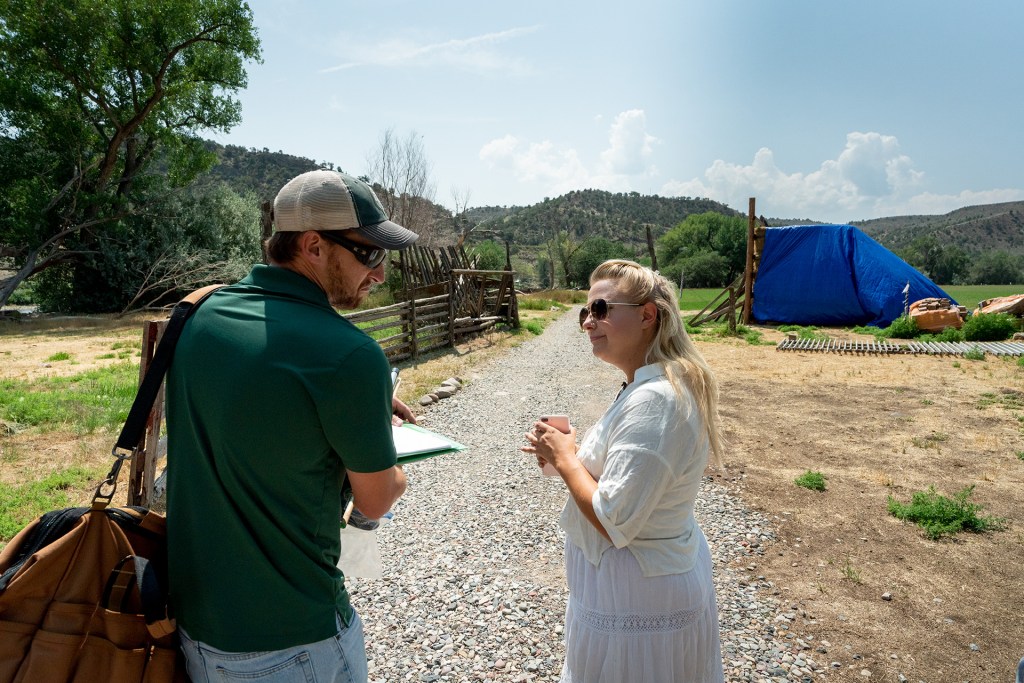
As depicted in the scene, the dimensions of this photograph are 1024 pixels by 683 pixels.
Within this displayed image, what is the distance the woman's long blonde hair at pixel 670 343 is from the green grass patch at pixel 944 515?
4.08 meters

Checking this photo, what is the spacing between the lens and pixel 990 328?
50.0 ft

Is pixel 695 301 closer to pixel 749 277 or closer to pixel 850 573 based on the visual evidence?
pixel 749 277

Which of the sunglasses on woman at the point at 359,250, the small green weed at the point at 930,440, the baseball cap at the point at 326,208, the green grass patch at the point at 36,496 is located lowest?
the small green weed at the point at 930,440

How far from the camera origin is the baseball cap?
1.43 m

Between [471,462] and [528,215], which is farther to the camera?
[528,215]

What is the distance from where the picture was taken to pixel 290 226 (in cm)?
145

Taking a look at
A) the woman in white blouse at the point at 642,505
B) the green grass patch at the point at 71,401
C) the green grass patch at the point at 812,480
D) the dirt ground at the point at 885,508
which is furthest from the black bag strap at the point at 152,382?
the green grass patch at the point at 71,401

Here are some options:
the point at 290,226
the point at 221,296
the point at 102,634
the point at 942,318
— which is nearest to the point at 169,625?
the point at 102,634

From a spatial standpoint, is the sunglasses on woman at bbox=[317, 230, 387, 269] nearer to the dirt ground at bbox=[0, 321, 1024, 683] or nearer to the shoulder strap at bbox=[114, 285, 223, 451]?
the shoulder strap at bbox=[114, 285, 223, 451]

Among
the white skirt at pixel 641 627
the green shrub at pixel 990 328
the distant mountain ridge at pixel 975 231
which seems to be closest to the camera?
the white skirt at pixel 641 627

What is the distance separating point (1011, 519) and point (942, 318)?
1356 centimetres

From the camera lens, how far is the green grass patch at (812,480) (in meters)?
5.95

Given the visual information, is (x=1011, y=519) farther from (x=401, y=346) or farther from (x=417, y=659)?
(x=401, y=346)

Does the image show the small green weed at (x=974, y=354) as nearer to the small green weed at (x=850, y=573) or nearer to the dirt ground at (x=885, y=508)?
the dirt ground at (x=885, y=508)
